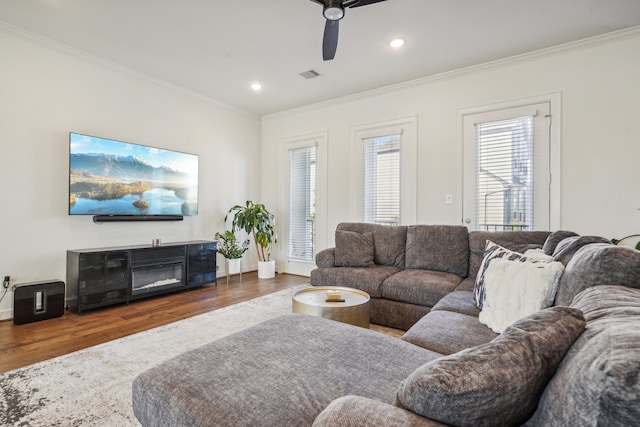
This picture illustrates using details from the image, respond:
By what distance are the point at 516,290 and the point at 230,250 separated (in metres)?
4.07

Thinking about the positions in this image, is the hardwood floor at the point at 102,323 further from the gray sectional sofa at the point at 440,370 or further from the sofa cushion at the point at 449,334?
the sofa cushion at the point at 449,334

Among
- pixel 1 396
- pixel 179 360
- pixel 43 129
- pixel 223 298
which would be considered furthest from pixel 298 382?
pixel 43 129

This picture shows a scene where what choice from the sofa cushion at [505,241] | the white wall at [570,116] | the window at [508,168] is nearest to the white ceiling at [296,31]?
the white wall at [570,116]

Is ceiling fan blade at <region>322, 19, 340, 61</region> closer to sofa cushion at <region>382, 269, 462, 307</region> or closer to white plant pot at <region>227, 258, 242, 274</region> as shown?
sofa cushion at <region>382, 269, 462, 307</region>

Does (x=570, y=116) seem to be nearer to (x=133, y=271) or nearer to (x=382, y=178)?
(x=382, y=178)

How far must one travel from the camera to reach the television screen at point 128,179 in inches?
136

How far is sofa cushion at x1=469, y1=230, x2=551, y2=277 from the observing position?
272 cm

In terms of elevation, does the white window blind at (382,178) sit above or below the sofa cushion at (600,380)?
above

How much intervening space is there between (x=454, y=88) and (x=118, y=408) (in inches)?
176

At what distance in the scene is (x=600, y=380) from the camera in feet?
1.55

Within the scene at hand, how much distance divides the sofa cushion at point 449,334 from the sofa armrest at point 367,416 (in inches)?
36.6

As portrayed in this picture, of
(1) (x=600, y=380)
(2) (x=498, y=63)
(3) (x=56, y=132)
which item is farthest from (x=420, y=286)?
(3) (x=56, y=132)

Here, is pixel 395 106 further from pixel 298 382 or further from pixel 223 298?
pixel 298 382

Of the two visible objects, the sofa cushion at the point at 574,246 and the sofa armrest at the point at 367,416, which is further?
the sofa cushion at the point at 574,246
